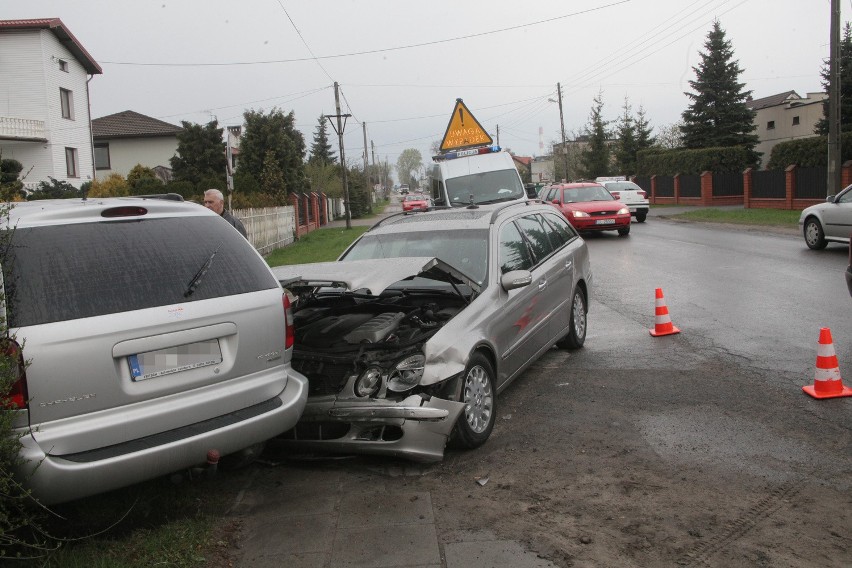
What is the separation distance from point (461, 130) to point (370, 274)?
57.5 ft

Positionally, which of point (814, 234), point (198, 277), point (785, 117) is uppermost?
point (785, 117)

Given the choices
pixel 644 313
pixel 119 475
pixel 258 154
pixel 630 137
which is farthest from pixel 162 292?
pixel 630 137

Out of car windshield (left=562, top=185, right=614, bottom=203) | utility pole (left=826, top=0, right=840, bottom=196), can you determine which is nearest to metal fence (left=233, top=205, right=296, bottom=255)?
car windshield (left=562, top=185, right=614, bottom=203)

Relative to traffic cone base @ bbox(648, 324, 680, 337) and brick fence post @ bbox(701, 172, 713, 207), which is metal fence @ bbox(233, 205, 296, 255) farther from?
brick fence post @ bbox(701, 172, 713, 207)

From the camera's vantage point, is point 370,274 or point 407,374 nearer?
point 407,374

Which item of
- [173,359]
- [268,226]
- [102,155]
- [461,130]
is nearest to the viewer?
[173,359]

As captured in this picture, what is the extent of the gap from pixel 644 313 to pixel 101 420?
7.98m

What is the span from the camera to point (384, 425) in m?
4.82

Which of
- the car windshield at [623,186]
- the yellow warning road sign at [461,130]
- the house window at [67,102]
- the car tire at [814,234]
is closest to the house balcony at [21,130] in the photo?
the house window at [67,102]

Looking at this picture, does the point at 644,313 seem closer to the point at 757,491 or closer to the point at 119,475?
the point at 757,491

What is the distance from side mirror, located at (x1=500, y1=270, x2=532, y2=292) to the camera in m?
5.89

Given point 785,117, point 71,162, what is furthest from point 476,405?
point 785,117

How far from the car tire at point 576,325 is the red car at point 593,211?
44.5 ft

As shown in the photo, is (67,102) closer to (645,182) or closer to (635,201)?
(635,201)
